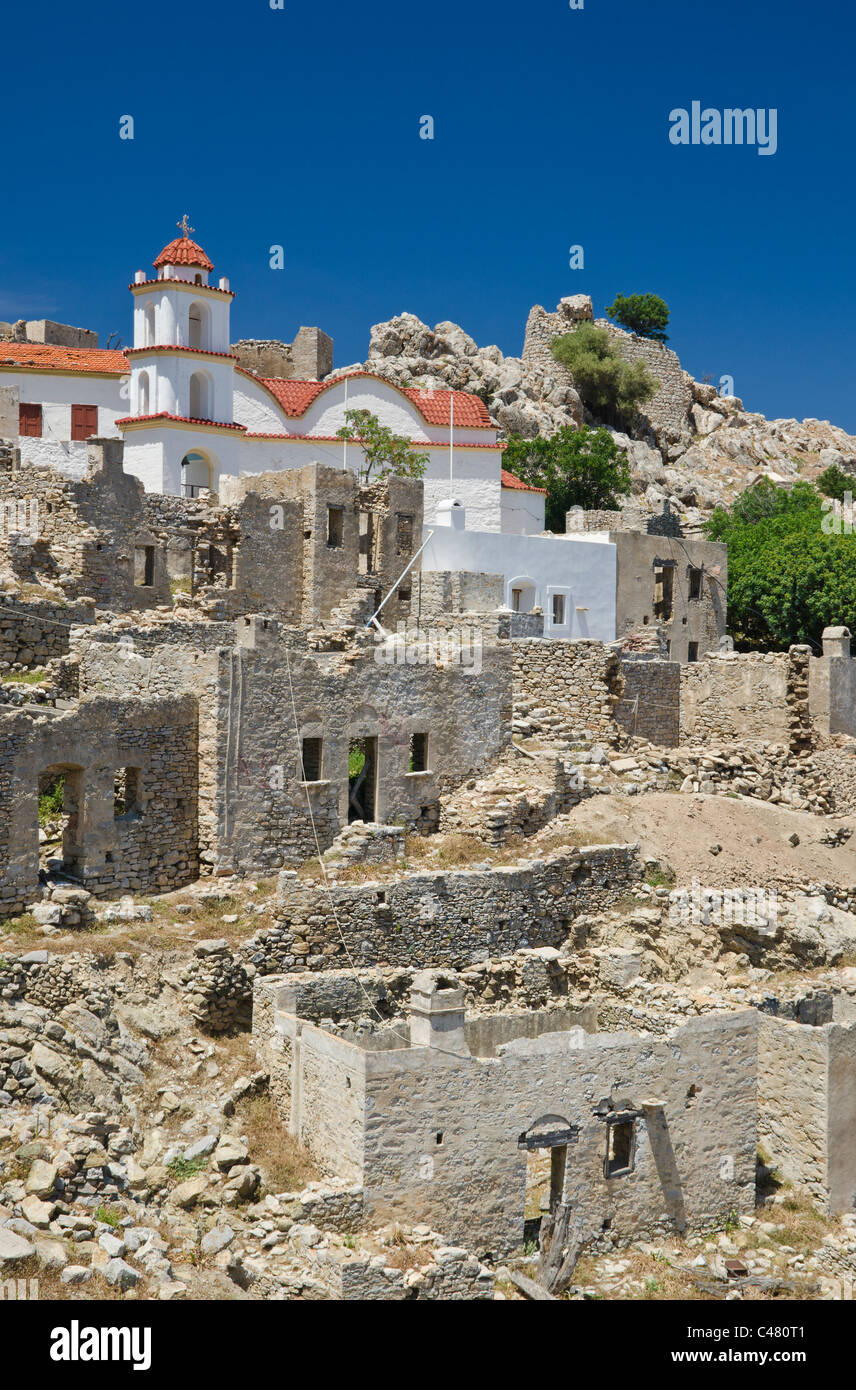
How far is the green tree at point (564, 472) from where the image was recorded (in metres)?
48.1

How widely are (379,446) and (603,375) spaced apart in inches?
1209

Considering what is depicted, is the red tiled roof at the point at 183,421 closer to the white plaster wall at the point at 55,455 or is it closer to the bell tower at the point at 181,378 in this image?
the bell tower at the point at 181,378

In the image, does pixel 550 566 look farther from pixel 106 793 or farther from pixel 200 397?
pixel 106 793

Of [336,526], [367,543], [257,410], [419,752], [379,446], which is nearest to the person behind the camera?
[419,752]

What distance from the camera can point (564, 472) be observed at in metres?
48.8

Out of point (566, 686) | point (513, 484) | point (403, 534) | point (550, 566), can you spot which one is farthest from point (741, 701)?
point (513, 484)

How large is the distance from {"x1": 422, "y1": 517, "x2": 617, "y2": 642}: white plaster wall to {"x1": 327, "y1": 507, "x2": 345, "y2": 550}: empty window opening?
2545mm

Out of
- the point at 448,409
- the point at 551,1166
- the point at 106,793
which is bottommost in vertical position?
the point at 551,1166

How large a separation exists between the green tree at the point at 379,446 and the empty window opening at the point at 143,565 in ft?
27.8

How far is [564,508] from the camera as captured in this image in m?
48.0
